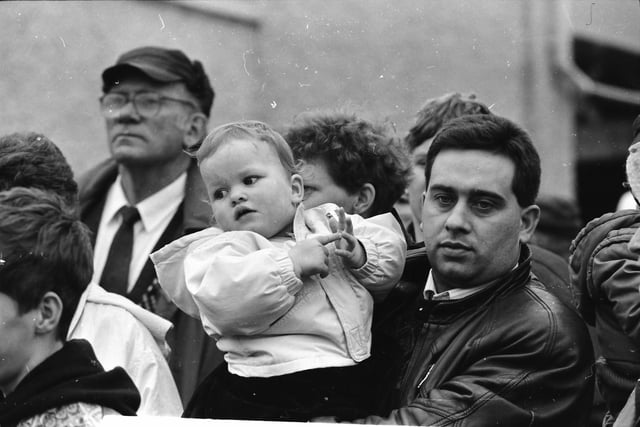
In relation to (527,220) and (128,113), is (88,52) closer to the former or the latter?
(128,113)

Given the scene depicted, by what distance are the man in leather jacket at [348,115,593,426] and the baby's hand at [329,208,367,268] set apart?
23 centimetres

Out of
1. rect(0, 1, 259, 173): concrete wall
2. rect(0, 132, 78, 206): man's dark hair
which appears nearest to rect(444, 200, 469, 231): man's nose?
rect(0, 132, 78, 206): man's dark hair

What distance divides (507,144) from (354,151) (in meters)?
0.45

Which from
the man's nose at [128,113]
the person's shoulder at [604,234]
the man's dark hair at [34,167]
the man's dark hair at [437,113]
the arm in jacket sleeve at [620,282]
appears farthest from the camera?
the man's nose at [128,113]

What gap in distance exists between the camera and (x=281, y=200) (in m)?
3.53

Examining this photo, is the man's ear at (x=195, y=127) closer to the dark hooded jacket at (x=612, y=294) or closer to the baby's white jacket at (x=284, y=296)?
the baby's white jacket at (x=284, y=296)

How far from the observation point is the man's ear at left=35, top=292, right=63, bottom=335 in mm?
3526

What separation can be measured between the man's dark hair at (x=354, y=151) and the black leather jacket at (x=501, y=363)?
1.56 feet

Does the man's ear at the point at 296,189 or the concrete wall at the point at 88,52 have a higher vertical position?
the man's ear at the point at 296,189

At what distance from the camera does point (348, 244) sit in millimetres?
3467

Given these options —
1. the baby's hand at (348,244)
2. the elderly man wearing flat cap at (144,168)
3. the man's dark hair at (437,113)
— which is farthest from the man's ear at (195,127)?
the baby's hand at (348,244)

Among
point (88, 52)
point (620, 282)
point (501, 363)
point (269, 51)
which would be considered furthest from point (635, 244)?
point (88, 52)

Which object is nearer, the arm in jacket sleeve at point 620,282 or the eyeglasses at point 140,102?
Answer: the arm in jacket sleeve at point 620,282

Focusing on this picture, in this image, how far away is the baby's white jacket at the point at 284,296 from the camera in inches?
131
